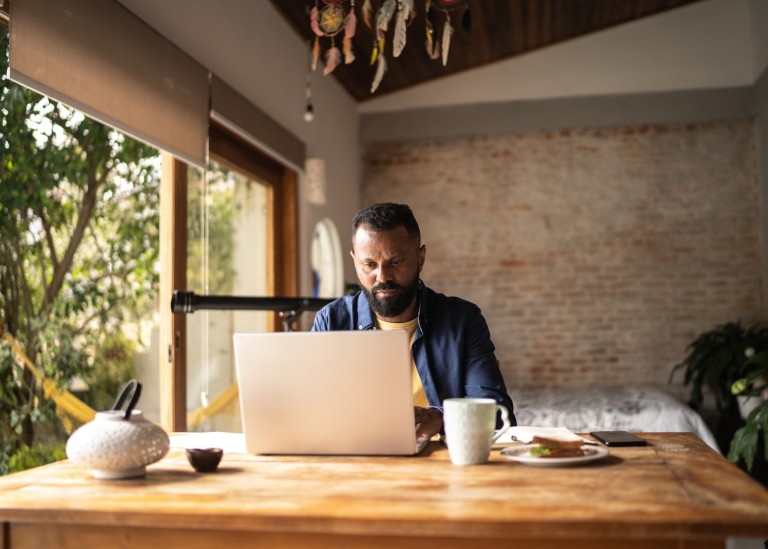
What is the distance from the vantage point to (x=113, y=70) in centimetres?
260

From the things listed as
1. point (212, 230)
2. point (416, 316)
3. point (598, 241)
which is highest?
point (598, 241)

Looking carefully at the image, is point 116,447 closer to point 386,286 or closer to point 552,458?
point 552,458

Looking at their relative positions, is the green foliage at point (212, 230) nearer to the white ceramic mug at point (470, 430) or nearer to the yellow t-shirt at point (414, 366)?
the yellow t-shirt at point (414, 366)

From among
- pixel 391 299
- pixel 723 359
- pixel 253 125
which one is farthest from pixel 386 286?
pixel 723 359

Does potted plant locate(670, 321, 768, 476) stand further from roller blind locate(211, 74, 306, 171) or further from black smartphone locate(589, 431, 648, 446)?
black smartphone locate(589, 431, 648, 446)

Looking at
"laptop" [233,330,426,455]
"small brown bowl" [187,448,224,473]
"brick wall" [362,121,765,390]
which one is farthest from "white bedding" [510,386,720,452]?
"small brown bowl" [187,448,224,473]

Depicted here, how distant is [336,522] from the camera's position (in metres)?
1.11

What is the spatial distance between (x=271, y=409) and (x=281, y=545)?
39cm

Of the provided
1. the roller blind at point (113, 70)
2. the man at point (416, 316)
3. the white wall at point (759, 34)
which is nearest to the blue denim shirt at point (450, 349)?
the man at point (416, 316)

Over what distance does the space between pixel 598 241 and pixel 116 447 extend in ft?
16.0

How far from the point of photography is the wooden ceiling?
190 inches

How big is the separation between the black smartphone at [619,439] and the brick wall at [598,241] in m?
4.16

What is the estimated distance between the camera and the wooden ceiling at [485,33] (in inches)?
190

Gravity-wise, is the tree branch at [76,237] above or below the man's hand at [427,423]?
above
